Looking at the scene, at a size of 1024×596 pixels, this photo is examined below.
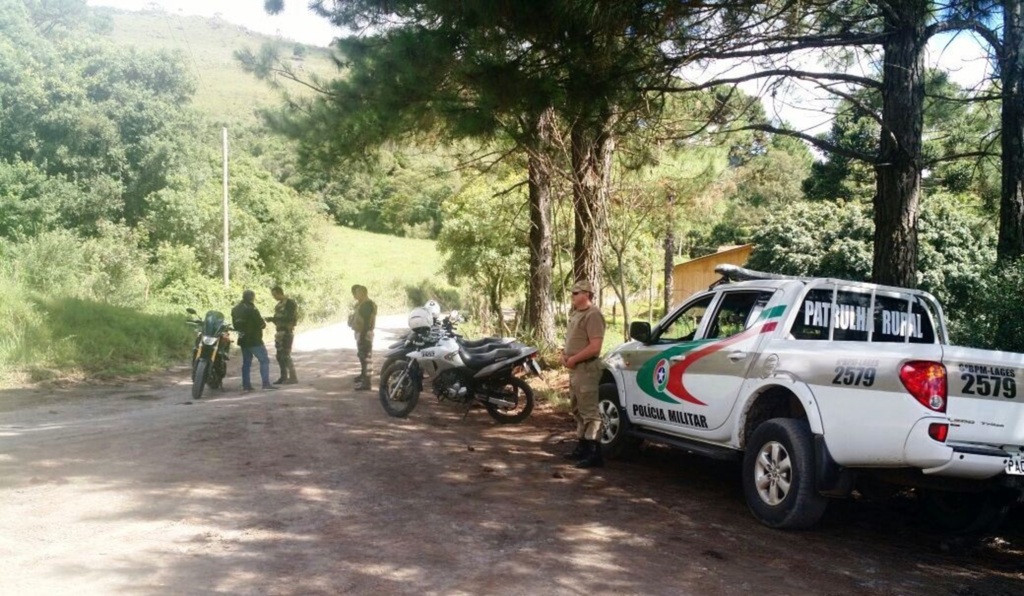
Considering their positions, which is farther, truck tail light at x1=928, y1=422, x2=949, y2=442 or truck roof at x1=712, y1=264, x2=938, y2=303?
truck roof at x1=712, y1=264, x2=938, y2=303

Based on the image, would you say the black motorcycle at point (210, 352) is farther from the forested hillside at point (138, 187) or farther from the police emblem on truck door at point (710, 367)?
the forested hillside at point (138, 187)

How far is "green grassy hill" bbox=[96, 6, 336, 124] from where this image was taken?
37.6 feet

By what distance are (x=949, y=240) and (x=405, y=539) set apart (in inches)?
967

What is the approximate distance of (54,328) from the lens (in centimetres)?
1691

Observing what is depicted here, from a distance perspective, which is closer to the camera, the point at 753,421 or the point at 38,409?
the point at 753,421

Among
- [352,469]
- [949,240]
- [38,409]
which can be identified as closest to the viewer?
[352,469]

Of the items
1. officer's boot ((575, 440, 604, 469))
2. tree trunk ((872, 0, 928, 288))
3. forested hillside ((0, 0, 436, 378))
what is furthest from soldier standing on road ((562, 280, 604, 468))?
forested hillside ((0, 0, 436, 378))

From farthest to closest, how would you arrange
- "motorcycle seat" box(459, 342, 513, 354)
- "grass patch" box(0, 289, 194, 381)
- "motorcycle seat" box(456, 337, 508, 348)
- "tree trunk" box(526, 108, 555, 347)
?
"tree trunk" box(526, 108, 555, 347) → "grass patch" box(0, 289, 194, 381) → "motorcycle seat" box(456, 337, 508, 348) → "motorcycle seat" box(459, 342, 513, 354)

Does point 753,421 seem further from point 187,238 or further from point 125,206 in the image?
point 125,206

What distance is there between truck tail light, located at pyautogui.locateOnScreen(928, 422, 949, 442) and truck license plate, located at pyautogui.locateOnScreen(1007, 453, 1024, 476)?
1.54 ft

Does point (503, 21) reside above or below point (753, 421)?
above

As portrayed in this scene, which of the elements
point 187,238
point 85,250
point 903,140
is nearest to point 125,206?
point 187,238

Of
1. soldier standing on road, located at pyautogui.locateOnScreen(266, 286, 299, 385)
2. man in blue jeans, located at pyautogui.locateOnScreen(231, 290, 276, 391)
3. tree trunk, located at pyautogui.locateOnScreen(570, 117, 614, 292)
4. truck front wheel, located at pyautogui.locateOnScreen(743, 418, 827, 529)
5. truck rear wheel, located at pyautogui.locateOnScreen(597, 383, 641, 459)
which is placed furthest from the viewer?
soldier standing on road, located at pyautogui.locateOnScreen(266, 286, 299, 385)

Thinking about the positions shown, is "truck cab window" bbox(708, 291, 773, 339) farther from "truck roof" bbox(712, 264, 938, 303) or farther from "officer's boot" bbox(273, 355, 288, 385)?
"officer's boot" bbox(273, 355, 288, 385)
